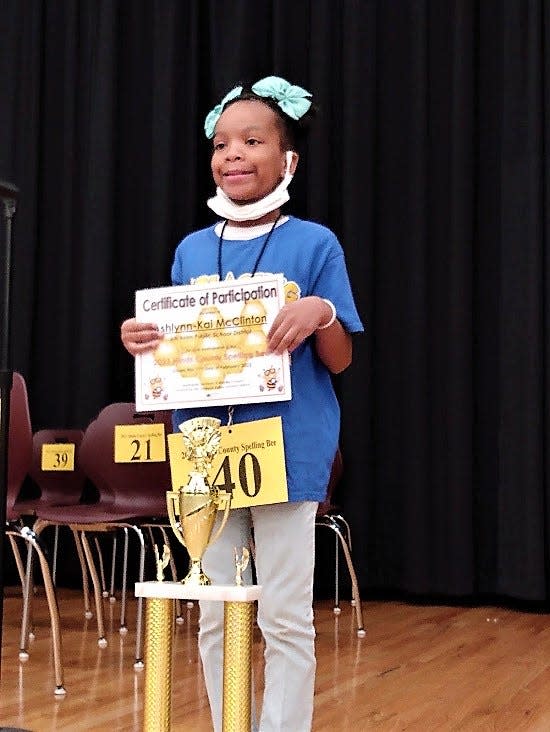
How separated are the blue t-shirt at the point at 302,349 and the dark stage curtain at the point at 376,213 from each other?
9.44 feet

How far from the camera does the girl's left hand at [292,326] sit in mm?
1692

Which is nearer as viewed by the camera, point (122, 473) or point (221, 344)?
point (221, 344)

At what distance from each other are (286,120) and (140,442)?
219 cm

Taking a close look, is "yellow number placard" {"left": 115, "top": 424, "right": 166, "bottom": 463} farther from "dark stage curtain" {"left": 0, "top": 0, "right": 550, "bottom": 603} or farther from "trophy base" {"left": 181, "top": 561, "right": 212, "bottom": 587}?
"trophy base" {"left": 181, "top": 561, "right": 212, "bottom": 587}

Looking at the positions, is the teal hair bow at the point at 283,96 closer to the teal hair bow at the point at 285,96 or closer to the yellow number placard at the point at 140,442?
the teal hair bow at the point at 285,96

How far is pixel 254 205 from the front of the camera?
6.19 ft

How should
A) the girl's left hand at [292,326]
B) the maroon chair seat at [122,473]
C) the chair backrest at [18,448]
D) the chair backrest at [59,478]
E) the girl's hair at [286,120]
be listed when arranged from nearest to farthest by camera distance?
the girl's left hand at [292,326]
the girl's hair at [286,120]
the chair backrest at [18,448]
the maroon chair seat at [122,473]
the chair backrest at [59,478]

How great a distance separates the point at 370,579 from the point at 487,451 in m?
0.78

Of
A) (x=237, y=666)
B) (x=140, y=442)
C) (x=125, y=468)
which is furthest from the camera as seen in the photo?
(x=125, y=468)

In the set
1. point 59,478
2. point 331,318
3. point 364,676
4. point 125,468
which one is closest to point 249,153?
point 331,318

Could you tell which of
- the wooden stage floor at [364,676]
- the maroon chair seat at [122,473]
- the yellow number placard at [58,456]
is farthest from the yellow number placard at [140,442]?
the wooden stage floor at [364,676]

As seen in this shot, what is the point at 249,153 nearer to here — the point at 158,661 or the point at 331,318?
the point at 331,318

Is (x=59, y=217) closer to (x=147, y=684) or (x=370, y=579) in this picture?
(x=370, y=579)

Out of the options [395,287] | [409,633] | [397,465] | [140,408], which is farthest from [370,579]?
[140,408]
